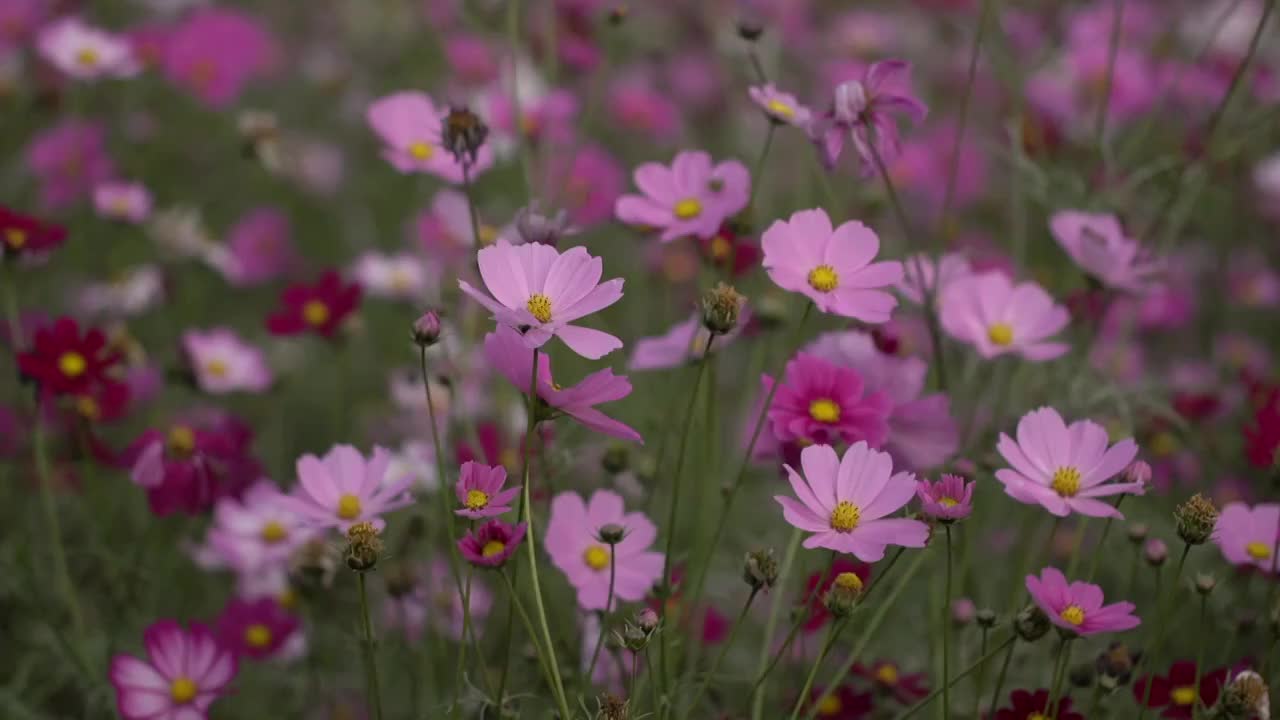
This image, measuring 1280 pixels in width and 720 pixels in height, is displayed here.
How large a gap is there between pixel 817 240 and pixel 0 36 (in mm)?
1989

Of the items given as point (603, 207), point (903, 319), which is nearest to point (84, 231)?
point (603, 207)

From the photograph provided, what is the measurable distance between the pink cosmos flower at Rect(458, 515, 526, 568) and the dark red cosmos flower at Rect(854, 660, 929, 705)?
1.41 ft

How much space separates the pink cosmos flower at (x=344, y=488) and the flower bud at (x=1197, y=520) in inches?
24.1

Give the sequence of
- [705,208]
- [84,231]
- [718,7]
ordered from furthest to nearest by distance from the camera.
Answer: [718,7] < [84,231] < [705,208]

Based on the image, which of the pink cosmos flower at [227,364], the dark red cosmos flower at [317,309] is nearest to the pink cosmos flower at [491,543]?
the dark red cosmos flower at [317,309]

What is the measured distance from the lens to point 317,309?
1.50 meters

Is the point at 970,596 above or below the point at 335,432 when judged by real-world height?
above

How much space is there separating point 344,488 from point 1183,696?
2.48 feet

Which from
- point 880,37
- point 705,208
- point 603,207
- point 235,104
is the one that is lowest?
point 235,104

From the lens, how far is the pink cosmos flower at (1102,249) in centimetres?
130

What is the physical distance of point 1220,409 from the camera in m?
1.73

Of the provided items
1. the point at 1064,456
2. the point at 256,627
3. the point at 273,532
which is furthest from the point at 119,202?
the point at 1064,456

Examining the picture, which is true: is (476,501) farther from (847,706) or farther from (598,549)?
(847,706)

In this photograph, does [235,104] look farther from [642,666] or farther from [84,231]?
[642,666]
